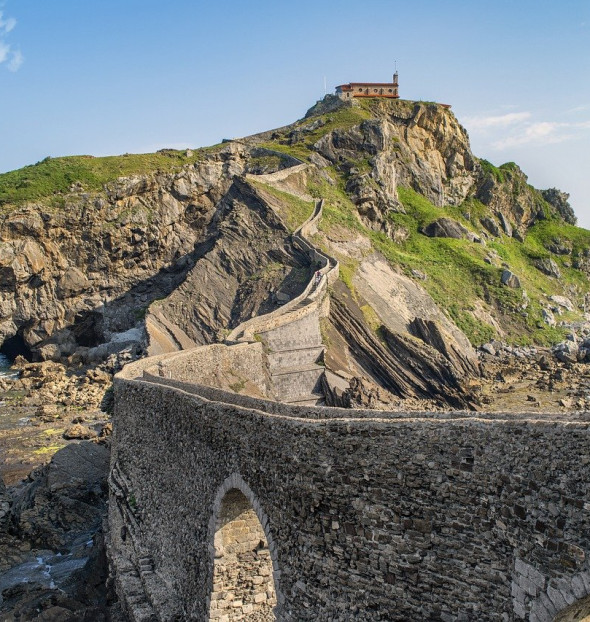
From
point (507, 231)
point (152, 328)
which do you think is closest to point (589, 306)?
point (507, 231)

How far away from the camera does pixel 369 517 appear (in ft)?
27.2

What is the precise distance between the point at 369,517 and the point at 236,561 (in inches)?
166

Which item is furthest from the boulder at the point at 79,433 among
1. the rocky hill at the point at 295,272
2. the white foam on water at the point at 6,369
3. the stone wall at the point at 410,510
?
the stone wall at the point at 410,510

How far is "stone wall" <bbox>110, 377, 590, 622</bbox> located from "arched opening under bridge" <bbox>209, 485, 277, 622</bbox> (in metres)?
0.24

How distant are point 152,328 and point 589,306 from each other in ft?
154

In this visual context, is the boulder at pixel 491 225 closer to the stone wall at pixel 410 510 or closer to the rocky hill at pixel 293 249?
the rocky hill at pixel 293 249

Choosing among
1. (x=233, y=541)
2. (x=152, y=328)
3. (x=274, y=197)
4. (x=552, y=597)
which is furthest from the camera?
(x=274, y=197)

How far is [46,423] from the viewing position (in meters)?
36.5

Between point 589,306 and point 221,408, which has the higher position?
point 221,408

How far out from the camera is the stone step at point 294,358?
111ft

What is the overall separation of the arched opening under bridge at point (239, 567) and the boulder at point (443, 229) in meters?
55.4

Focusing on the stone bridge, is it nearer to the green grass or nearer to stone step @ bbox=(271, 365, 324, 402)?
stone step @ bbox=(271, 365, 324, 402)

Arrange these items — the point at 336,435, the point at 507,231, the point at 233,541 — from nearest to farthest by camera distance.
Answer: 1. the point at 336,435
2. the point at 233,541
3. the point at 507,231

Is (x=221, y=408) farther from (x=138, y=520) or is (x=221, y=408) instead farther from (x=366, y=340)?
(x=366, y=340)
